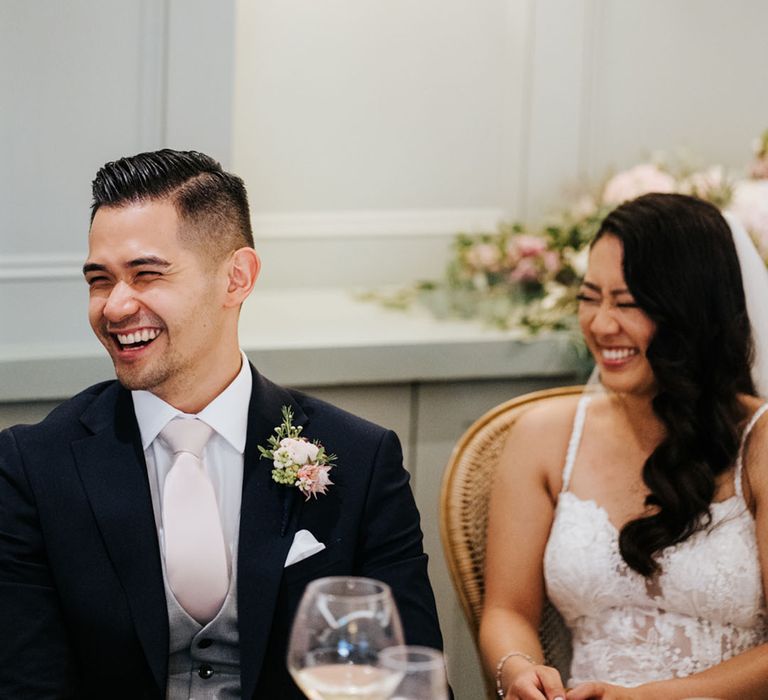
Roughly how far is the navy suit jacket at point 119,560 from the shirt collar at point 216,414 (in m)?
0.02

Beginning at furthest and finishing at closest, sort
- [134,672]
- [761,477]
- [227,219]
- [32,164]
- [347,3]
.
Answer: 1. [347,3]
2. [32,164]
3. [761,477]
4. [227,219]
5. [134,672]

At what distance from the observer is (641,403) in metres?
2.62

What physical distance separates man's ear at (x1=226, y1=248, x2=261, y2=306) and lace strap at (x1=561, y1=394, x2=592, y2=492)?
30.4 inches

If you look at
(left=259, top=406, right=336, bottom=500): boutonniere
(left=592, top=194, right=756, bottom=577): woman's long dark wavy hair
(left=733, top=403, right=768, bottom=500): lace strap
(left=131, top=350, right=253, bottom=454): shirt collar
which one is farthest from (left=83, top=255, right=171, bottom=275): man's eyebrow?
(left=733, top=403, right=768, bottom=500): lace strap

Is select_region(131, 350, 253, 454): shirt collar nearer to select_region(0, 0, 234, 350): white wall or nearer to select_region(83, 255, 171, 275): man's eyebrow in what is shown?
select_region(83, 255, 171, 275): man's eyebrow

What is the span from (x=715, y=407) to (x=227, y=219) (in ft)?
3.39

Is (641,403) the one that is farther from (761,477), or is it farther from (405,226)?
(405,226)

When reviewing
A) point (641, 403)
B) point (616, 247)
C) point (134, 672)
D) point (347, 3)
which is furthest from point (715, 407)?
point (347, 3)

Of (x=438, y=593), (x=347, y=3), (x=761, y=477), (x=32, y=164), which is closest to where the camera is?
(x=761, y=477)

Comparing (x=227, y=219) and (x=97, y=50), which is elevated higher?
(x=97, y=50)

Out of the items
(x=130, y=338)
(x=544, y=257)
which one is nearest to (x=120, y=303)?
(x=130, y=338)

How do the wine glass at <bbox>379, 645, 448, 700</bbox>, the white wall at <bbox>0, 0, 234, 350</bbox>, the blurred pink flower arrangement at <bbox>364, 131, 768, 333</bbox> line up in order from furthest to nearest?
the blurred pink flower arrangement at <bbox>364, 131, 768, 333</bbox> → the white wall at <bbox>0, 0, 234, 350</bbox> → the wine glass at <bbox>379, 645, 448, 700</bbox>

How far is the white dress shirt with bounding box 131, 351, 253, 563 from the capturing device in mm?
2164

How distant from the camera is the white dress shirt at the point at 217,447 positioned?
216 cm
